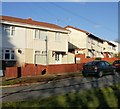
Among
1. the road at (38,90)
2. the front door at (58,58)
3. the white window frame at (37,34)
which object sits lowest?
the road at (38,90)

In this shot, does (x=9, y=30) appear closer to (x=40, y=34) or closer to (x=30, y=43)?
(x=30, y=43)

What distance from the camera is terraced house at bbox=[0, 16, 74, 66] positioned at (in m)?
31.2

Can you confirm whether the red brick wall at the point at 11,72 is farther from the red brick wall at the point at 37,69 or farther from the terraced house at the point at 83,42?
the terraced house at the point at 83,42

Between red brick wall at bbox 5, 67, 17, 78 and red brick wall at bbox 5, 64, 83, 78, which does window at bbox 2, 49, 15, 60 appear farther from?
red brick wall at bbox 5, 67, 17, 78

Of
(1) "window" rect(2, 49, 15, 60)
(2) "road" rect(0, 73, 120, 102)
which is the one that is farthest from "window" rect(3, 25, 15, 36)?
(2) "road" rect(0, 73, 120, 102)

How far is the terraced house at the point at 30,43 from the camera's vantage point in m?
31.2

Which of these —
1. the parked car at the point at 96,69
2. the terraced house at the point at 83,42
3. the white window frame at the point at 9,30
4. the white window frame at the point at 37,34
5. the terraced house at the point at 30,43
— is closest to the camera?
the parked car at the point at 96,69

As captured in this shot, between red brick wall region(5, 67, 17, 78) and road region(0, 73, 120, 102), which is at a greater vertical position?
red brick wall region(5, 67, 17, 78)

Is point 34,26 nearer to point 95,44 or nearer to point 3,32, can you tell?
point 3,32

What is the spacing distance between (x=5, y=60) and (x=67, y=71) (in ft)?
23.3

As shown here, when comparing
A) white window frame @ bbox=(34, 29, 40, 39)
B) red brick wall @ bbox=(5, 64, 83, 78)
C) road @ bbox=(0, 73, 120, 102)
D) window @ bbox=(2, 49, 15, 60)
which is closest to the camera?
road @ bbox=(0, 73, 120, 102)

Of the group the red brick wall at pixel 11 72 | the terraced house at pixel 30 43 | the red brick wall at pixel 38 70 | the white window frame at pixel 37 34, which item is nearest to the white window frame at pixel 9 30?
the terraced house at pixel 30 43

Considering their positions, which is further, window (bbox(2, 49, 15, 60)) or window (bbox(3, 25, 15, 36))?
A: window (bbox(3, 25, 15, 36))

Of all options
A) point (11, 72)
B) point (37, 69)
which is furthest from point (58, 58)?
point (11, 72)
